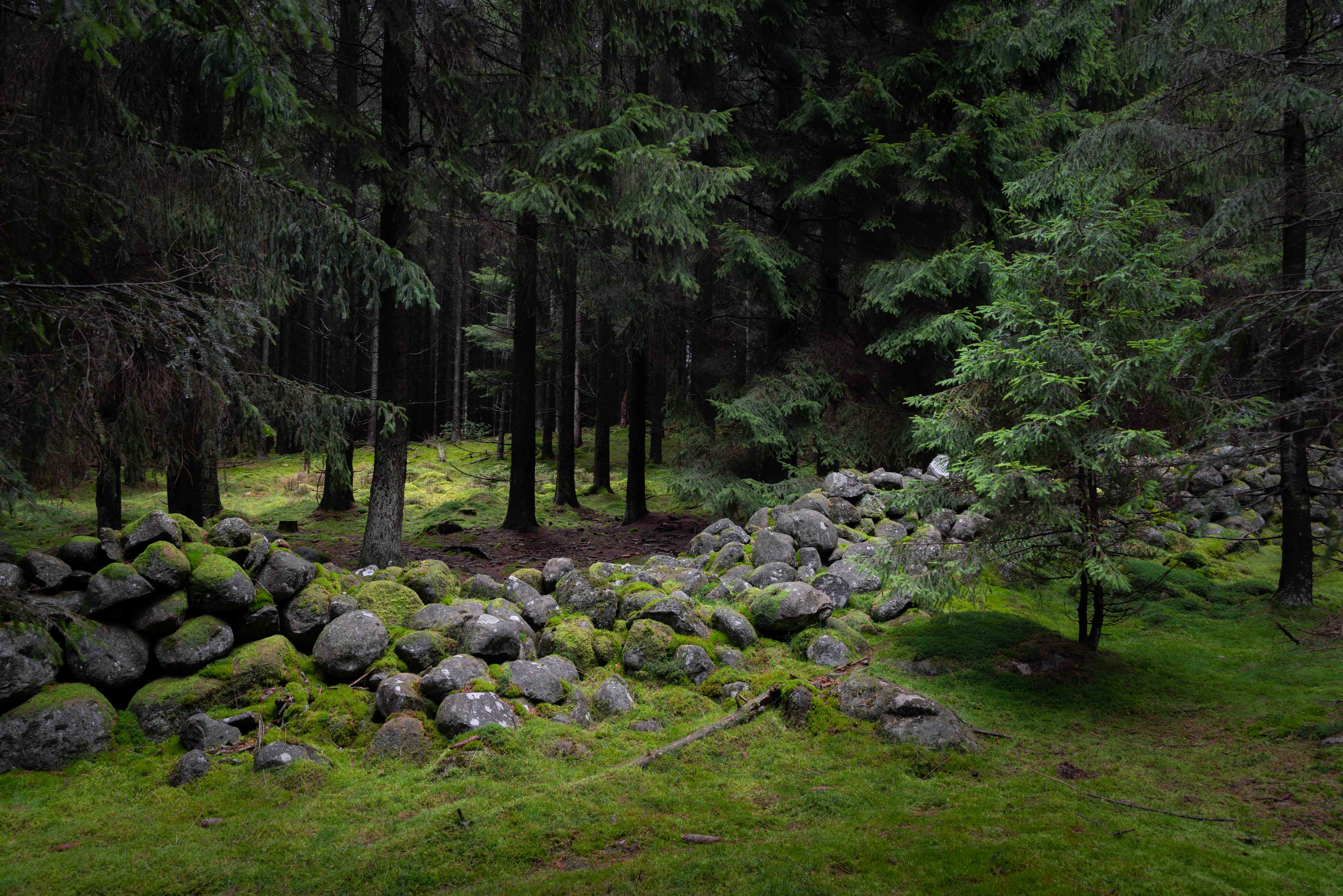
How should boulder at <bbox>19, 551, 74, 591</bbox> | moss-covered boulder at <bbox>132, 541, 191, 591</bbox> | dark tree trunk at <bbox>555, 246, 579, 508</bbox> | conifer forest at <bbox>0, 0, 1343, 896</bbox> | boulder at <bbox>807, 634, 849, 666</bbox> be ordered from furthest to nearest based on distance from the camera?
dark tree trunk at <bbox>555, 246, 579, 508</bbox> → boulder at <bbox>807, 634, 849, 666</bbox> → moss-covered boulder at <bbox>132, 541, 191, 591</bbox> → boulder at <bbox>19, 551, 74, 591</bbox> → conifer forest at <bbox>0, 0, 1343, 896</bbox>

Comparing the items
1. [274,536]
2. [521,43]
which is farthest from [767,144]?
[274,536]

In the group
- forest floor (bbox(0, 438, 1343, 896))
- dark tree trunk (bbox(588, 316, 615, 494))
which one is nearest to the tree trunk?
forest floor (bbox(0, 438, 1343, 896))

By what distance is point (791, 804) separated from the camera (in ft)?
13.2

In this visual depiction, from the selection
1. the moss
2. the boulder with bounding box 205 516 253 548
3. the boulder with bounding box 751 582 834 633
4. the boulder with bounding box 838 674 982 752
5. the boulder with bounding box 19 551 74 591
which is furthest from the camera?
the boulder with bounding box 751 582 834 633

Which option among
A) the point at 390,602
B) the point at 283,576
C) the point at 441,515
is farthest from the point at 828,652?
the point at 441,515

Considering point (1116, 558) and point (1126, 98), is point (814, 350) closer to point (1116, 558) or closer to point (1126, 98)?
point (1116, 558)

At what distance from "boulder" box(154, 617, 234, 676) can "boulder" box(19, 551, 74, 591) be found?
2.70 ft

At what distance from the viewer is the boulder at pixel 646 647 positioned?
6086 mm

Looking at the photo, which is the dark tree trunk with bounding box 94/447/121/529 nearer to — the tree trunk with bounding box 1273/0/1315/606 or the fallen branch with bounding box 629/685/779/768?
the fallen branch with bounding box 629/685/779/768

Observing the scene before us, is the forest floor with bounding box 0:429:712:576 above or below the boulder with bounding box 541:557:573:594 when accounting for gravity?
below

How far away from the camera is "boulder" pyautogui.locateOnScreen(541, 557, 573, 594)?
762 centimetres

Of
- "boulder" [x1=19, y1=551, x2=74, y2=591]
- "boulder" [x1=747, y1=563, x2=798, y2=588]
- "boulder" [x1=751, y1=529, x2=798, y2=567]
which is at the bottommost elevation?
"boulder" [x1=747, y1=563, x2=798, y2=588]

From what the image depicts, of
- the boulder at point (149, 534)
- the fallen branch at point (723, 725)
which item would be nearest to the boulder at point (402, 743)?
the fallen branch at point (723, 725)

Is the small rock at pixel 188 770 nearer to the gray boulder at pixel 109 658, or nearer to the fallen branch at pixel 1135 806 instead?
the gray boulder at pixel 109 658
